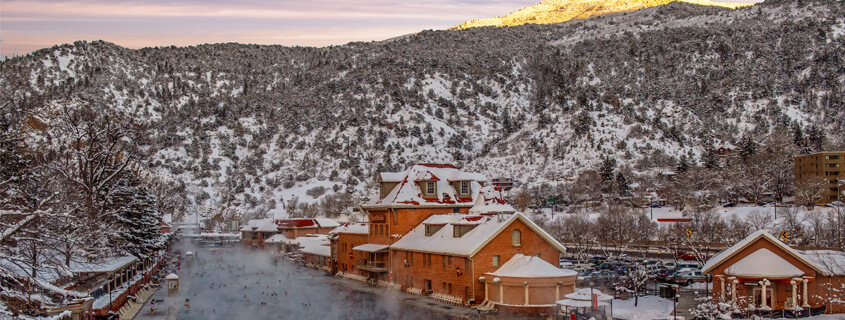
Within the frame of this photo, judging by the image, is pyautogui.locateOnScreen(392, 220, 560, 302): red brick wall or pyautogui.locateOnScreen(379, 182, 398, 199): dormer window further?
pyautogui.locateOnScreen(379, 182, 398, 199): dormer window

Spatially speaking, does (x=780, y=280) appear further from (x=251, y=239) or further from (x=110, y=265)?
(x=251, y=239)

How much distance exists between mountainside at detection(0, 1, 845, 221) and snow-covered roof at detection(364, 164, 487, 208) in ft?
261

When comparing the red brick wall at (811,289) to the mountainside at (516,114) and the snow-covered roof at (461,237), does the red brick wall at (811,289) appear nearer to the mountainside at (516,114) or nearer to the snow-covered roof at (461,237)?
the snow-covered roof at (461,237)

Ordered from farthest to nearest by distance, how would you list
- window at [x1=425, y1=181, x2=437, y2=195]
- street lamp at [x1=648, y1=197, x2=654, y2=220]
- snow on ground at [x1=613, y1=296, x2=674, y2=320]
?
street lamp at [x1=648, y1=197, x2=654, y2=220], window at [x1=425, y1=181, x2=437, y2=195], snow on ground at [x1=613, y1=296, x2=674, y2=320]

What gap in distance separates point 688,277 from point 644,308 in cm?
1502

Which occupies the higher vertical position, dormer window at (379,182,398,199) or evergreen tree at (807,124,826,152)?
evergreen tree at (807,124,826,152)

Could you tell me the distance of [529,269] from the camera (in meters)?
39.3

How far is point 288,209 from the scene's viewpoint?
5620 inches

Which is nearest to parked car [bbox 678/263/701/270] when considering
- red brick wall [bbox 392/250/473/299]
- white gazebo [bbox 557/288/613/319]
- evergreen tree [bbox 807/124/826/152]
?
red brick wall [bbox 392/250/473/299]

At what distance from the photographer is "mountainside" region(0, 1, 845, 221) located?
483 feet

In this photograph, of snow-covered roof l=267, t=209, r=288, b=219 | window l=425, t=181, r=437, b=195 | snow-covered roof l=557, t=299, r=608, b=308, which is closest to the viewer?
snow-covered roof l=557, t=299, r=608, b=308

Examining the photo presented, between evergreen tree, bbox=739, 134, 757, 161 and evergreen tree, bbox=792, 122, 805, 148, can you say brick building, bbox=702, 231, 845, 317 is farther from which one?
evergreen tree, bbox=792, 122, 805, 148

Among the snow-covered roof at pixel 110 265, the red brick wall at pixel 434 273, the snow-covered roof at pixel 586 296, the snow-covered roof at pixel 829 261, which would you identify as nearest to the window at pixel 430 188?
the red brick wall at pixel 434 273

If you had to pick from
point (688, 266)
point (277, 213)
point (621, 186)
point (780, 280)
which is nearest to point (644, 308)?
point (780, 280)
